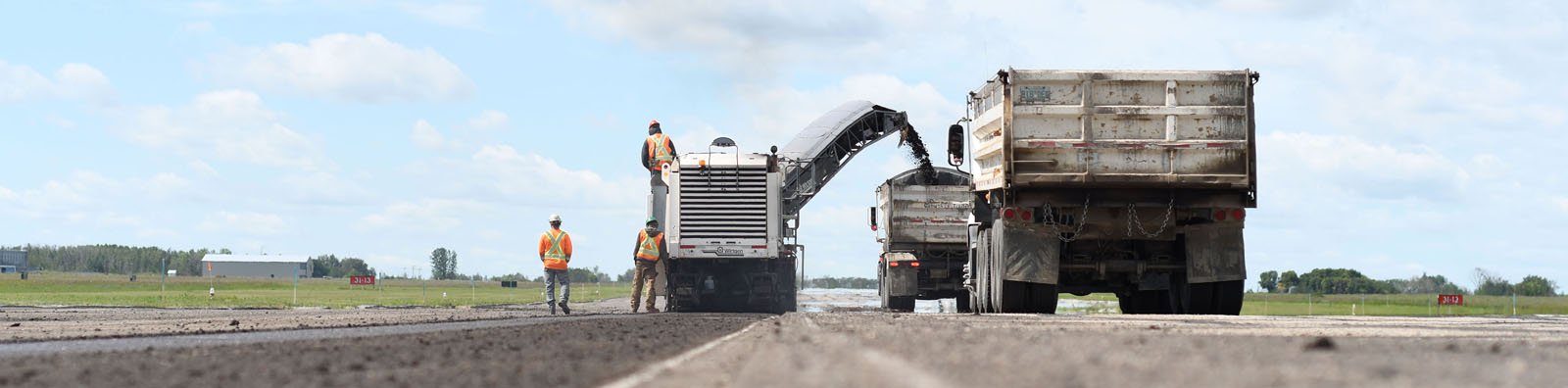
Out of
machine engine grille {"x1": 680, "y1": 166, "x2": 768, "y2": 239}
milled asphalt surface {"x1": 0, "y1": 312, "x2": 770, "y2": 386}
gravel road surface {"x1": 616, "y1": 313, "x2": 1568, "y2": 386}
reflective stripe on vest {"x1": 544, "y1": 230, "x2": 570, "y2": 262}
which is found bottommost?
milled asphalt surface {"x1": 0, "y1": 312, "x2": 770, "y2": 386}

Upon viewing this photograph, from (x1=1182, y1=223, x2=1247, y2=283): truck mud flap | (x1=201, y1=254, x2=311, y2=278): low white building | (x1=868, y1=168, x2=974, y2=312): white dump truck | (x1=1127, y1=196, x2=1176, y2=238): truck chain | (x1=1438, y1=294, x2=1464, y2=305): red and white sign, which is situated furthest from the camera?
(x1=201, y1=254, x2=311, y2=278): low white building

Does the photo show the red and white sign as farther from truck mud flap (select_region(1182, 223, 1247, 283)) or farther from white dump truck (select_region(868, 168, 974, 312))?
truck mud flap (select_region(1182, 223, 1247, 283))

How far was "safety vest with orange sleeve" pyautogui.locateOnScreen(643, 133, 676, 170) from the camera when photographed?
88.8ft

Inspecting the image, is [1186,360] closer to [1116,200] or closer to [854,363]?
[854,363]

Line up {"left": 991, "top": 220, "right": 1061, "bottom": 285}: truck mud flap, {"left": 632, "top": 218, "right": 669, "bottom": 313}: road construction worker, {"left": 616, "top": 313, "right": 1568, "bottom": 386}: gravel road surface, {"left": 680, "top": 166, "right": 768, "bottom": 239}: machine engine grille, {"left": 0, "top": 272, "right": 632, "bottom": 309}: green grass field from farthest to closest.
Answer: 1. {"left": 0, "top": 272, "right": 632, "bottom": 309}: green grass field
2. {"left": 680, "top": 166, "right": 768, "bottom": 239}: machine engine grille
3. {"left": 632, "top": 218, "right": 669, "bottom": 313}: road construction worker
4. {"left": 991, "top": 220, "right": 1061, "bottom": 285}: truck mud flap
5. {"left": 616, "top": 313, "right": 1568, "bottom": 386}: gravel road surface

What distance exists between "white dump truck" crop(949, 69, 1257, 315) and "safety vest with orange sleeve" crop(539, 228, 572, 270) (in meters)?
6.46

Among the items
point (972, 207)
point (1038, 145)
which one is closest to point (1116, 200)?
point (1038, 145)

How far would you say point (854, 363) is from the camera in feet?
26.4

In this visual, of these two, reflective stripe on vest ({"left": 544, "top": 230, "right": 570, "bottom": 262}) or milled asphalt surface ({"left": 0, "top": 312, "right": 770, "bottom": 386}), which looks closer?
milled asphalt surface ({"left": 0, "top": 312, "right": 770, "bottom": 386})

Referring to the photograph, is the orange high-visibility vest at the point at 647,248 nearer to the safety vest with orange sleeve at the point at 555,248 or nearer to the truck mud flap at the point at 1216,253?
the safety vest with orange sleeve at the point at 555,248

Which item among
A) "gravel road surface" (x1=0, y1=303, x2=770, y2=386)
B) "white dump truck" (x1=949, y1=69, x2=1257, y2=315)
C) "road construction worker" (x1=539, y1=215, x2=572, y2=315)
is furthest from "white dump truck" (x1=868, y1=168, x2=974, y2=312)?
"gravel road surface" (x1=0, y1=303, x2=770, y2=386)

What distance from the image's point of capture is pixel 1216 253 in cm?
1877

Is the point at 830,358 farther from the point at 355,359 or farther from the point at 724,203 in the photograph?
the point at 724,203

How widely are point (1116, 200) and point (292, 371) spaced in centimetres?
1171
